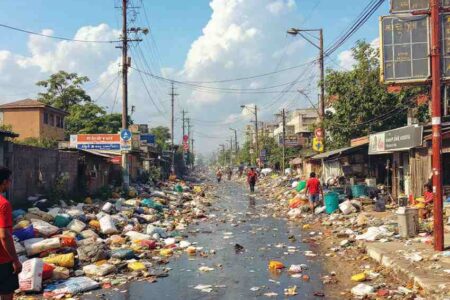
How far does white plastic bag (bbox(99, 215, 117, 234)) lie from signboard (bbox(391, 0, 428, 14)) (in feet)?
30.7

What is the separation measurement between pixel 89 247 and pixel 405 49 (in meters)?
7.94

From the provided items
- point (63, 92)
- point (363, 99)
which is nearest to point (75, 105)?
point (63, 92)

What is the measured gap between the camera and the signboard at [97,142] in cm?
2408

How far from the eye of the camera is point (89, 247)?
10.4m

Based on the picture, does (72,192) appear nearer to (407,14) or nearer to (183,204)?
(183,204)

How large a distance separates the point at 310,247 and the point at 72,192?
12.0 m

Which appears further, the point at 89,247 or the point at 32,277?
the point at 89,247

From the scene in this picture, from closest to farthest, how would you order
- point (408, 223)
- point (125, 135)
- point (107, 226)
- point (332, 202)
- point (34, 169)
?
1. point (408, 223)
2. point (107, 226)
3. point (34, 169)
4. point (332, 202)
5. point (125, 135)

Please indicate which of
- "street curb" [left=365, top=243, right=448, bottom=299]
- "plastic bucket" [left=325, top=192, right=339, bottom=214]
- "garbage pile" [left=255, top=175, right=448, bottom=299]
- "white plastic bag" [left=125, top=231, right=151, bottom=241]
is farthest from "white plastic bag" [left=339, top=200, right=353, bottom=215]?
"white plastic bag" [left=125, top=231, right=151, bottom=241]

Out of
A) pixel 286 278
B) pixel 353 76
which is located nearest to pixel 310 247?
pixel 286 278

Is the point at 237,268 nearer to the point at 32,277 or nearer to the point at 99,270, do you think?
the point at 99,270

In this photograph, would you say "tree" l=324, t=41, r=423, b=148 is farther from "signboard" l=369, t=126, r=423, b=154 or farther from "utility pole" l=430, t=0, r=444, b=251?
"utility pole" l=430, t=0, r=444, b=251

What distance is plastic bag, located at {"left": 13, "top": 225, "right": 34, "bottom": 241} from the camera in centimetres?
1067

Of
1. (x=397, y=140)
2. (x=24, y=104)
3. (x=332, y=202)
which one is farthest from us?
(x=24, y=104)
